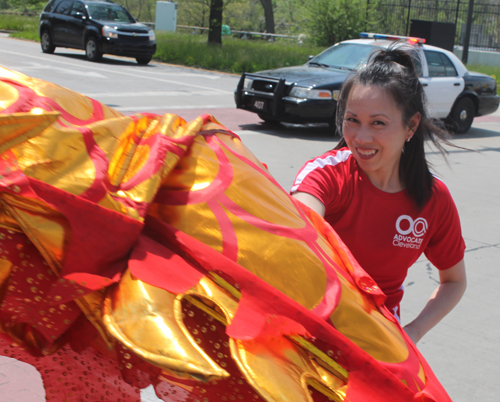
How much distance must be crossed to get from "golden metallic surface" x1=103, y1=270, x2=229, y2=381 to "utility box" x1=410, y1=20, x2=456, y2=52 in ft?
52.7

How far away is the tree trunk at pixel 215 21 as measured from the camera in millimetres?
24672

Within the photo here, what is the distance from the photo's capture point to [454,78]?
11.8 meters

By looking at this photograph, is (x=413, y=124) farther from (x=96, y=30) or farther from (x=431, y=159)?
(x=96, y=30)

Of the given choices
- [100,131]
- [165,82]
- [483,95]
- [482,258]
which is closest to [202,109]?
[165,82]

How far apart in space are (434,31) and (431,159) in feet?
28.4

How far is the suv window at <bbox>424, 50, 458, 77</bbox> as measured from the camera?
11508 mm

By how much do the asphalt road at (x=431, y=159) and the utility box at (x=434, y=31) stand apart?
113 inches

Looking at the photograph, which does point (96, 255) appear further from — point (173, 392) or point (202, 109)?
point (202, 109)

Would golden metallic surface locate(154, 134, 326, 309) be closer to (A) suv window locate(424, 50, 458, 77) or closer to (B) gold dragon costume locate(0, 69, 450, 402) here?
(B) gold dragon costume locate(0, 69, 450, 402)

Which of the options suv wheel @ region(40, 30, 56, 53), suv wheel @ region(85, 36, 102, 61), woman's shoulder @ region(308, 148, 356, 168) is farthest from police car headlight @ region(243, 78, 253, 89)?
suv wheel @ region(40, 30, 56, 53)

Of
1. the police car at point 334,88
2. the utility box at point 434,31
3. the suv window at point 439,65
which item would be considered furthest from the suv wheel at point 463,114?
the utility box at point 434,31

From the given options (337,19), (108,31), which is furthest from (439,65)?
(337,19)

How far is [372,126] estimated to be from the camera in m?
1.89

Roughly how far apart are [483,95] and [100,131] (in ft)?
41.1
